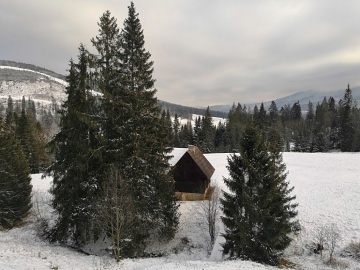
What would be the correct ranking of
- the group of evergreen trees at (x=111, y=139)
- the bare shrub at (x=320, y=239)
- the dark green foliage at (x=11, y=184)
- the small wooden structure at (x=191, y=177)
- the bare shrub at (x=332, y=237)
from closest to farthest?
the group of evergreen trees at (x=111, y=139) → the bare shrub at (x=332, y=237) → the bare shrub at (x=320, y=239) → the dark green foliage at (x=11, y=184) → the small wooden structure at (x=191, y=177)

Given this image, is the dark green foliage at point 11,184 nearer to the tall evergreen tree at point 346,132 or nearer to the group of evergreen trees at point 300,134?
the group of evergreen trees at point 300,134

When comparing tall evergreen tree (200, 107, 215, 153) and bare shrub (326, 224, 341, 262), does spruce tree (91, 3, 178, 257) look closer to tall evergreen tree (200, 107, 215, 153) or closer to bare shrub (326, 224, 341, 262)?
bare shrub (326, 224, 341, 262)

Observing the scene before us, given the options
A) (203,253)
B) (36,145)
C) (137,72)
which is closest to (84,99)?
(137,72)

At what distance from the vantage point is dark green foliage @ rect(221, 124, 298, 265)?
68.3ft

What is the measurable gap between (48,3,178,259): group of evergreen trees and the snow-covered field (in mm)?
2863

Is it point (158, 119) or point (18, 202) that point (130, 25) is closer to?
point (158, 119)

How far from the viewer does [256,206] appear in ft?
68.9

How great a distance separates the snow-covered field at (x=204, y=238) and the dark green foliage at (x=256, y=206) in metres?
2.55

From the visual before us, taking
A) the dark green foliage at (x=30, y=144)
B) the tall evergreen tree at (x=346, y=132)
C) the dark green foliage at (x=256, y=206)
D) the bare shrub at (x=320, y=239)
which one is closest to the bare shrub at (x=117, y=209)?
the dark green foliage at (x=256, y=206)

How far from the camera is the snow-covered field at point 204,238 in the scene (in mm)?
18484

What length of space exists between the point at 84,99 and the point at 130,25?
23.2 feet

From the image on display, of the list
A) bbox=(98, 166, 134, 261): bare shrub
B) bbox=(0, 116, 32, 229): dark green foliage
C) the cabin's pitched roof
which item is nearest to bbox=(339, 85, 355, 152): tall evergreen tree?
the cabin's pitched roof

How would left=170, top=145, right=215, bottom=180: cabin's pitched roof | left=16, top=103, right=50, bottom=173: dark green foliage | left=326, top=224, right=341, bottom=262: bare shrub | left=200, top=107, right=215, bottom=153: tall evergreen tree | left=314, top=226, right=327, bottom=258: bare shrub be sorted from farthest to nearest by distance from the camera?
left=200, top=107, right=215, bottom=153: tall evergreen tree, left=16, top=103, right=50, bottom=173: dark green foliage, left=170, top=145, right=215, bottom=180: cabin's pitched roof, left=314, top=226, right=327, bottom=258: bare shrub, left=326, top=224, right=341, bottom=262: bare shrub

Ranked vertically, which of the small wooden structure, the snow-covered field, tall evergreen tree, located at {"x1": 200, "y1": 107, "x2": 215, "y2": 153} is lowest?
the snow-covered field
